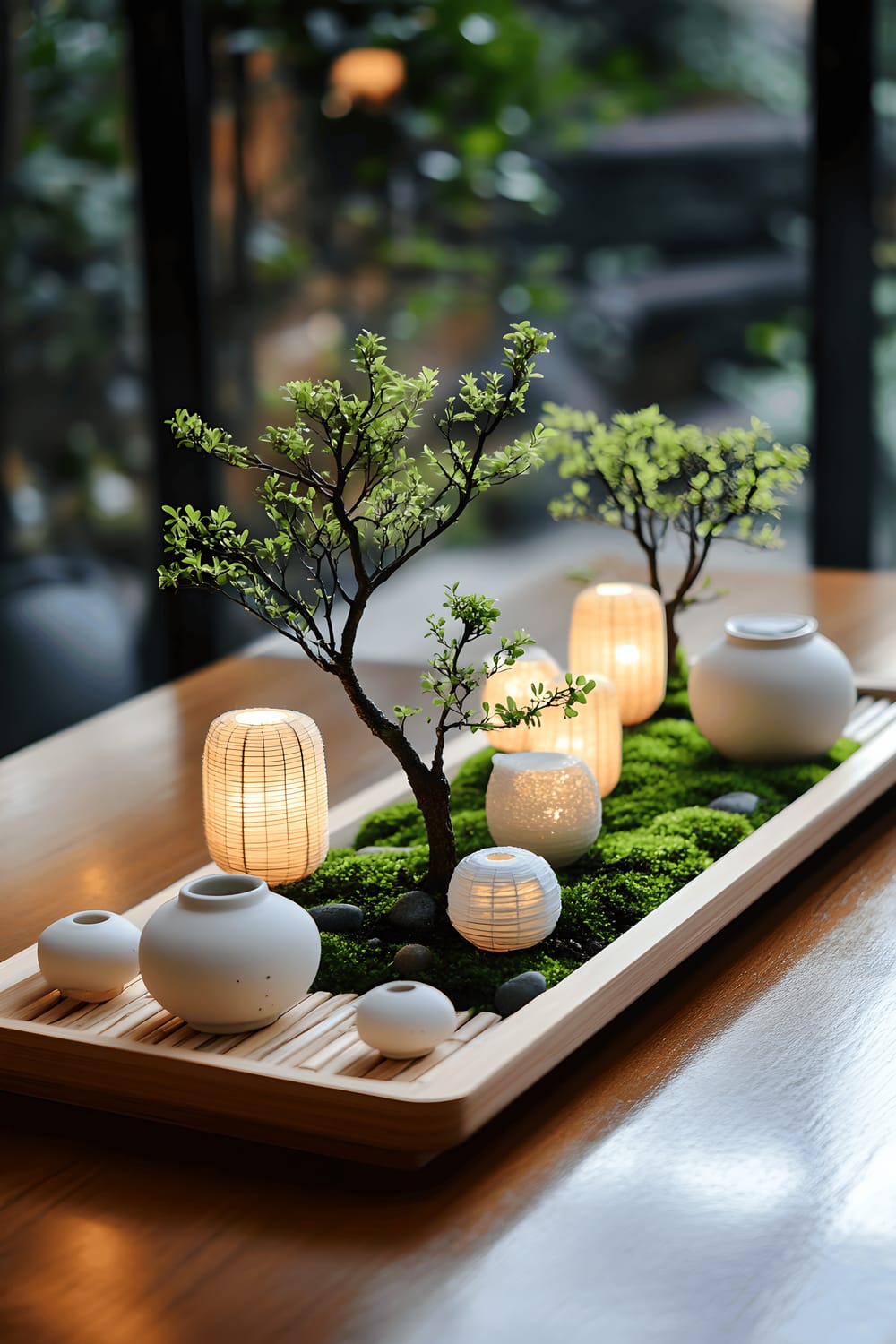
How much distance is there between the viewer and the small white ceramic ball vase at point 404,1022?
1242 millimetres

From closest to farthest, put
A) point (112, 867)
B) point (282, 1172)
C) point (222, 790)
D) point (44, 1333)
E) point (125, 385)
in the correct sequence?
point (44, 1333) < point (282, 1172) < point (222, 790) < point (112, 867) < point (125, 385)

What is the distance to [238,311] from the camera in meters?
4.34

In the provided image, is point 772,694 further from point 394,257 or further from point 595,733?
point 394,257

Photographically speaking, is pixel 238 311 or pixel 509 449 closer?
pixel 509 449

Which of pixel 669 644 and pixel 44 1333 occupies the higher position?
pixel 669 644

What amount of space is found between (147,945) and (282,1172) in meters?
0.20

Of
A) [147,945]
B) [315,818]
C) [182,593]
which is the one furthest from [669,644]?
[182,593]

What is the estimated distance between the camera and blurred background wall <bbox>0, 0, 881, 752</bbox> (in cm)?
358

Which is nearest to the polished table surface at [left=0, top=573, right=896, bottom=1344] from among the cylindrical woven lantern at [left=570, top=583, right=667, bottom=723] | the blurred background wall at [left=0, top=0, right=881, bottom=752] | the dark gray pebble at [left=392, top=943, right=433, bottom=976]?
the dark gray pebble at [left=392, top=943, right=433, bottom=976]

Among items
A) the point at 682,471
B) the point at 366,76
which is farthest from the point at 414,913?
the point at 366,76

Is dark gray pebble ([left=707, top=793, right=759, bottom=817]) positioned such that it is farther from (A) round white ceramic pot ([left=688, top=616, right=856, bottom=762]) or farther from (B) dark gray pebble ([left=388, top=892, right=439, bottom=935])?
(B) dark gray pebble ([left=388, top=892, right=439, bottom=935])

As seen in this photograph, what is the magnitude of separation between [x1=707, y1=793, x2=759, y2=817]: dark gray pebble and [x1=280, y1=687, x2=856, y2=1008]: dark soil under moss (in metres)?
0.01

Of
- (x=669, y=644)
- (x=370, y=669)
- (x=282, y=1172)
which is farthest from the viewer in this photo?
(x=370, y=669)

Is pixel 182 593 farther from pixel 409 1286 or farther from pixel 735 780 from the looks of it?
pixel 409 1286
